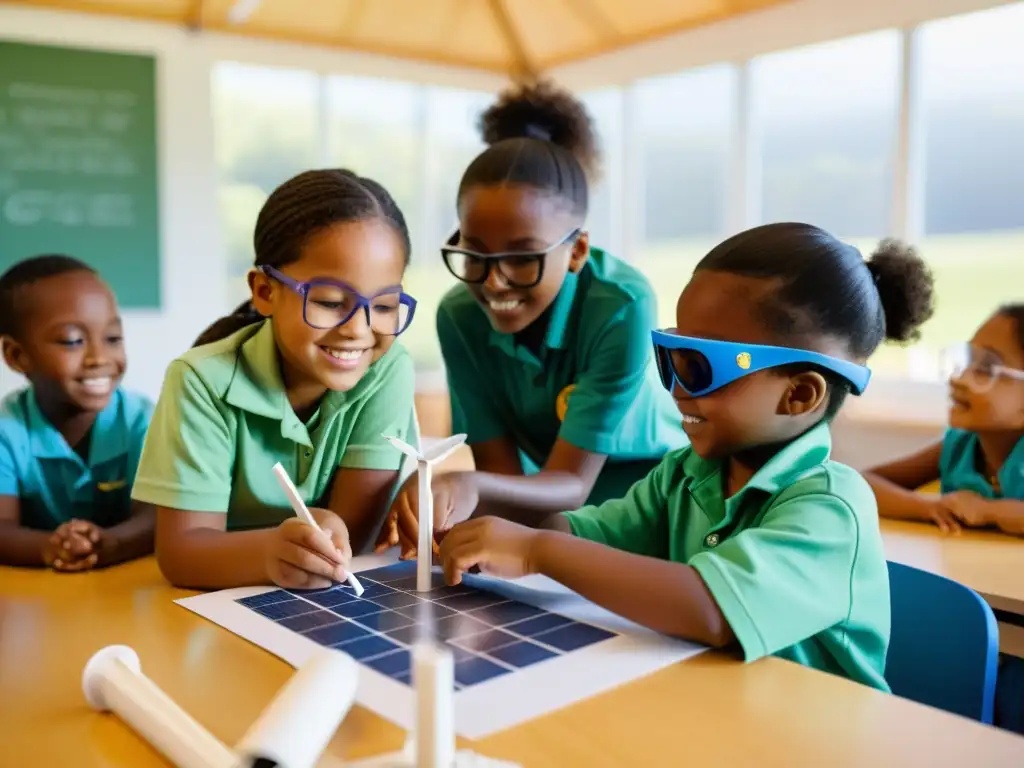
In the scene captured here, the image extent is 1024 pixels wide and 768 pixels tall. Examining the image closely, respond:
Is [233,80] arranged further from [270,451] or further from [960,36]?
[270,451]

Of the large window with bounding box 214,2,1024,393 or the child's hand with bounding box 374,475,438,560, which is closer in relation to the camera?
the child's hand with bounding box 374,475,438,560

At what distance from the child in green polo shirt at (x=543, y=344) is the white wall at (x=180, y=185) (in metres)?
3.03

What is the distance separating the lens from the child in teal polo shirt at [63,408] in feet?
5.19

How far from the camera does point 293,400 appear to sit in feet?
4.74

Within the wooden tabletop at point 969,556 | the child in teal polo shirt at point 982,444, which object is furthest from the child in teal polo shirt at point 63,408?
the child in teal polo shirt at point 982,444

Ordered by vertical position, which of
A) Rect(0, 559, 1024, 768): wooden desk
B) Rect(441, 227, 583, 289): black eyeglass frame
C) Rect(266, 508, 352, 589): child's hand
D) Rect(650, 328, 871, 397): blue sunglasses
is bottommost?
Rect(0, 559, 1024, 768): wooden desk

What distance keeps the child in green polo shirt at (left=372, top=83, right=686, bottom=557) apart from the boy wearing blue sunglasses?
41cm

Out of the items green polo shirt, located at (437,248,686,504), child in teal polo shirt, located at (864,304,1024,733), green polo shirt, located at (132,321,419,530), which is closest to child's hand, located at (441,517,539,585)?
green polo shirt, located at (132,321,419,530)

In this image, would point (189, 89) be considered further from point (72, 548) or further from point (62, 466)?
point (72, 548)

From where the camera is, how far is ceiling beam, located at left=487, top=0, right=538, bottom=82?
510 cm

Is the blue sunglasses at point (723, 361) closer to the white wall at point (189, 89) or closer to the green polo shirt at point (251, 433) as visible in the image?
the green polo shirt at point (251, 433)

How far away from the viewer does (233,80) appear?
16.0 feet

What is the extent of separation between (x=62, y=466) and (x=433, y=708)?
1.27 m

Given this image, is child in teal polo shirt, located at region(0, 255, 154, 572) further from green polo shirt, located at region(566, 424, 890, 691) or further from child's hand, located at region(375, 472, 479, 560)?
green polo shirt, located at region(566, 424, 890, 691)
